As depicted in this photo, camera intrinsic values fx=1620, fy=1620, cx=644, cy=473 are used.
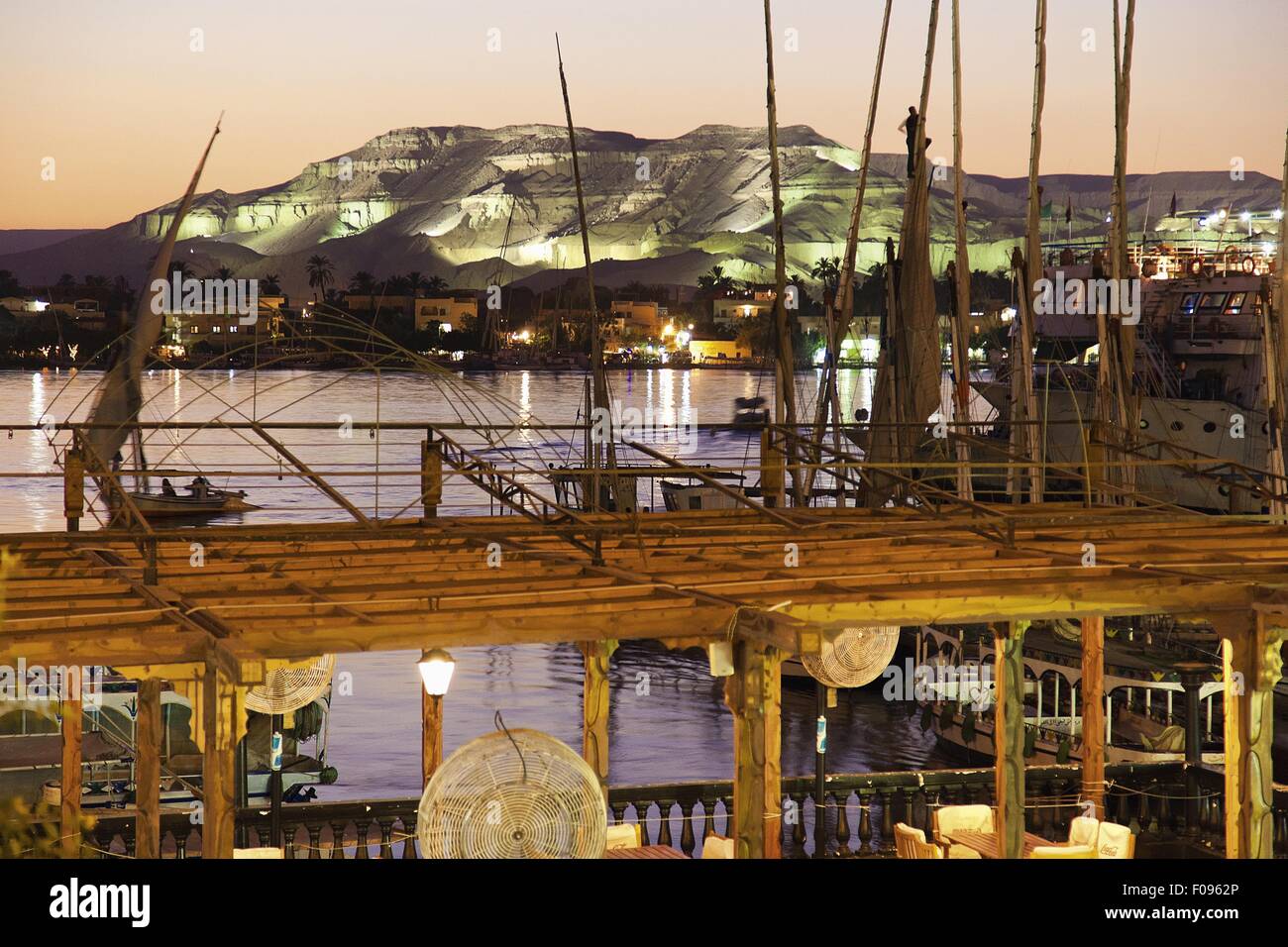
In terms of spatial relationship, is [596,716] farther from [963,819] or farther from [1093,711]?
[1093,711]

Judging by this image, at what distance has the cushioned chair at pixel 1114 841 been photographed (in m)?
13.8

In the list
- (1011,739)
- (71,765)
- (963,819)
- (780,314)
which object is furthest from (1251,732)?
(780,314)

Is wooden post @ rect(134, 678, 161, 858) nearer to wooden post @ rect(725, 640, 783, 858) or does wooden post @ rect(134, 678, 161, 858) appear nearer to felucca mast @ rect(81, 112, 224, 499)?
wooden post @ rect(725, 640, 783, 858)

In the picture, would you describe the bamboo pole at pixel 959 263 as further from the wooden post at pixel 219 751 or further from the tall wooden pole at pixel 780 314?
the wooden post at pixel 219 751

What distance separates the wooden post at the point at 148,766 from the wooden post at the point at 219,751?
3475mm

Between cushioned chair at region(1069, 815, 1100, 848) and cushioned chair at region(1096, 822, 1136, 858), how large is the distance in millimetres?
46

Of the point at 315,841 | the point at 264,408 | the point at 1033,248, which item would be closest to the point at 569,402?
the point at 264,408

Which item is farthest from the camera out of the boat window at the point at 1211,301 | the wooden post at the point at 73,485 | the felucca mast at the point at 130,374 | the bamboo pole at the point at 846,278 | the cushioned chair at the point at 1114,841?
the boat window at the point at 1211,301

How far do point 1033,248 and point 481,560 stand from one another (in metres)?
21.5

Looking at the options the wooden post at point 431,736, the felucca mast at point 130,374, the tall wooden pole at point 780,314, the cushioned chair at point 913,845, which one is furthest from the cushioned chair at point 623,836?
the tall wooden pole at point 780,314

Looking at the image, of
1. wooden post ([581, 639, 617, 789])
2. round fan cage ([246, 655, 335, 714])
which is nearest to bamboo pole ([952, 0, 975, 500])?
round fan cage ([246, 655, 335, 714])

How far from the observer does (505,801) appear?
34.0ft

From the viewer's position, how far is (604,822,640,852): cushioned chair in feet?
43.9

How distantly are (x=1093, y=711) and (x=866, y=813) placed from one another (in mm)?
2405
